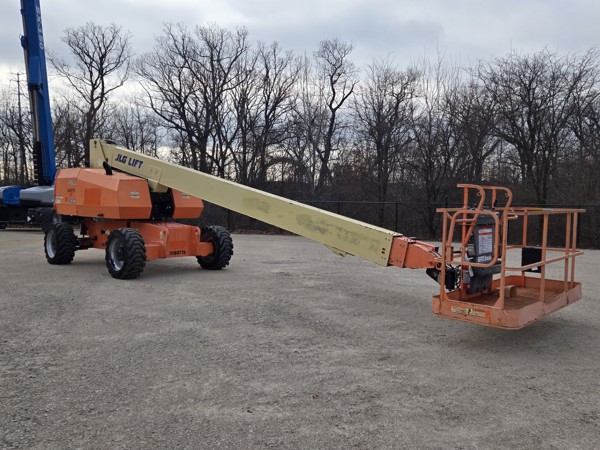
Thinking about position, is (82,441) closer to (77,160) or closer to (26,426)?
(26,426)

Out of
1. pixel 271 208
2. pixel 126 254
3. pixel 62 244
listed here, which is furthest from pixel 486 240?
pixel 62 244

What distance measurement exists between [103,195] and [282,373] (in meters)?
7.10

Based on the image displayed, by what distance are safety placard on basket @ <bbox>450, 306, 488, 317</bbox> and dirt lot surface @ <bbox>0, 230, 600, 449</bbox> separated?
0.45 metres

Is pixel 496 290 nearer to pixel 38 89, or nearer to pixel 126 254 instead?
pixel 126 254

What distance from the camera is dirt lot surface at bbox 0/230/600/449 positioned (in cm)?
354

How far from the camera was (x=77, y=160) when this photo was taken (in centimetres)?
3162

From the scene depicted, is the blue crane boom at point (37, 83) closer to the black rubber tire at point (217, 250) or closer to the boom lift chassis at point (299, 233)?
the boom lift chassis at point (299, 233)

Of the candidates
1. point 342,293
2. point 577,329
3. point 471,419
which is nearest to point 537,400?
point 471,419

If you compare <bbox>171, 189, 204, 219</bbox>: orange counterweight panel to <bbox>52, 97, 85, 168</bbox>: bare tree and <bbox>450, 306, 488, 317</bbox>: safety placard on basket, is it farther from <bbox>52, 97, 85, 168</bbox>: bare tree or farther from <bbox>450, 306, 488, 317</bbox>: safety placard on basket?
<bbox>52, 97, 85, 168</bbox>: bare tree

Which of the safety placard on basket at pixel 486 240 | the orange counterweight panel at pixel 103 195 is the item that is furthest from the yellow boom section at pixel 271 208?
the safety placard on basket at pixel 486 240

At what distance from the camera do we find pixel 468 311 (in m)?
5.17

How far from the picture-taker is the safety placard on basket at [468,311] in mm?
5081

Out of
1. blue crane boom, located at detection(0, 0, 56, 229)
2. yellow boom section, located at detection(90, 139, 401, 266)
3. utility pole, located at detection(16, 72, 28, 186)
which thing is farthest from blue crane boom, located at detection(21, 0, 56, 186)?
utility pole, located at detection(16, 72, 28, 186)

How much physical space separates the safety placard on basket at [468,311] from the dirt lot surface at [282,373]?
453mm
